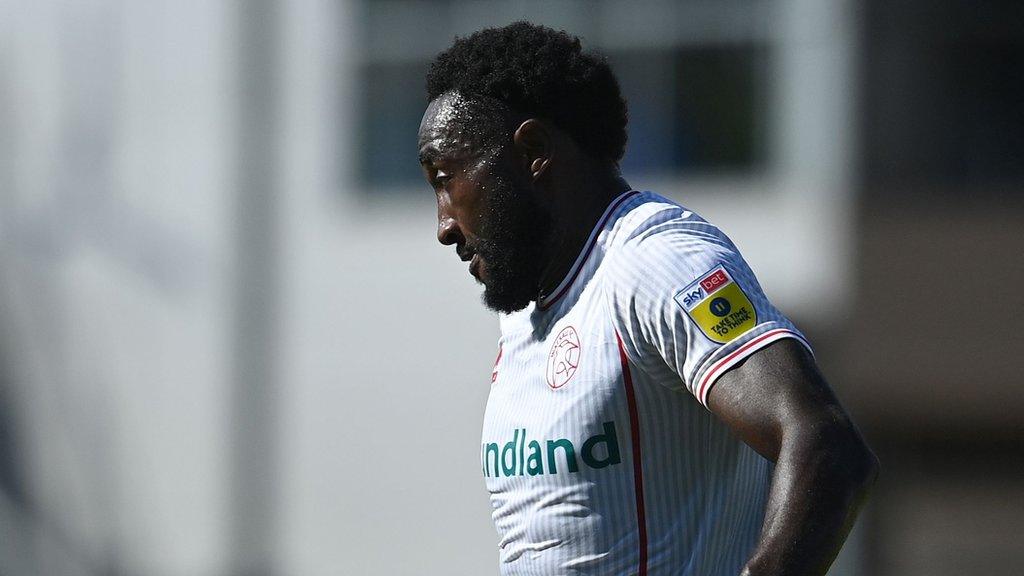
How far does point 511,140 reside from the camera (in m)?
3.40

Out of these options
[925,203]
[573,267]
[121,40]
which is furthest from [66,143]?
[573,267]

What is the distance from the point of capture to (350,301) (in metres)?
12.7

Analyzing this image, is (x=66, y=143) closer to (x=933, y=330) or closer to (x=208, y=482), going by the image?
(x=208, y=482)

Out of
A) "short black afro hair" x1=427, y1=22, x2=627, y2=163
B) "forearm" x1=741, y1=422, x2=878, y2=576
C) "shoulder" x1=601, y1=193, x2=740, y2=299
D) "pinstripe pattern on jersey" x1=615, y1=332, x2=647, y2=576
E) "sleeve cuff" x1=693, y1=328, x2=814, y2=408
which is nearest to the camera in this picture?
"forearm" x1=741, y1=422, x2=878, y2=576

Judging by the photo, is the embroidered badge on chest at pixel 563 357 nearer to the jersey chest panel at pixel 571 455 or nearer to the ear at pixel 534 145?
the jersey chest panel at pixel 571 455

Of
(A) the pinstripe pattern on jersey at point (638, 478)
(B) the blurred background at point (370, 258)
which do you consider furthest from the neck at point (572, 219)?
(B) the blurred background at point (370, 258)

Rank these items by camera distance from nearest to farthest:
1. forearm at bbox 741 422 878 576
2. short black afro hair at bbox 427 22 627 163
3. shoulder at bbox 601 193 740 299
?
forearm at bbox 741 422 878 576
shoulder at bbox 601 193 740 299
short black afro hair at bbox 427 22 627 163

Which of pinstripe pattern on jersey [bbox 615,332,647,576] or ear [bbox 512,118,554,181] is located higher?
ear [bbox 512,118,554,181]

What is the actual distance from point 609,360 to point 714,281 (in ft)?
0.95

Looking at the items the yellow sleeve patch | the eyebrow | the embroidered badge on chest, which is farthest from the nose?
the yellow sleeve patch

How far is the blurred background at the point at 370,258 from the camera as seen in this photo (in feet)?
38.5

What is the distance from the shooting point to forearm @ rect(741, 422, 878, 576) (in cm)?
266

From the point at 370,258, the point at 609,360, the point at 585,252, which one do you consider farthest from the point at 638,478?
the point at 370,258

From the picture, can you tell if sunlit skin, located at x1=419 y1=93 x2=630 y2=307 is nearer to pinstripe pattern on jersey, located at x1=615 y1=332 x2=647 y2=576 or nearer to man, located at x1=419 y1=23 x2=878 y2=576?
man, located at x1=419 y1=23 x2=878 y2=576
